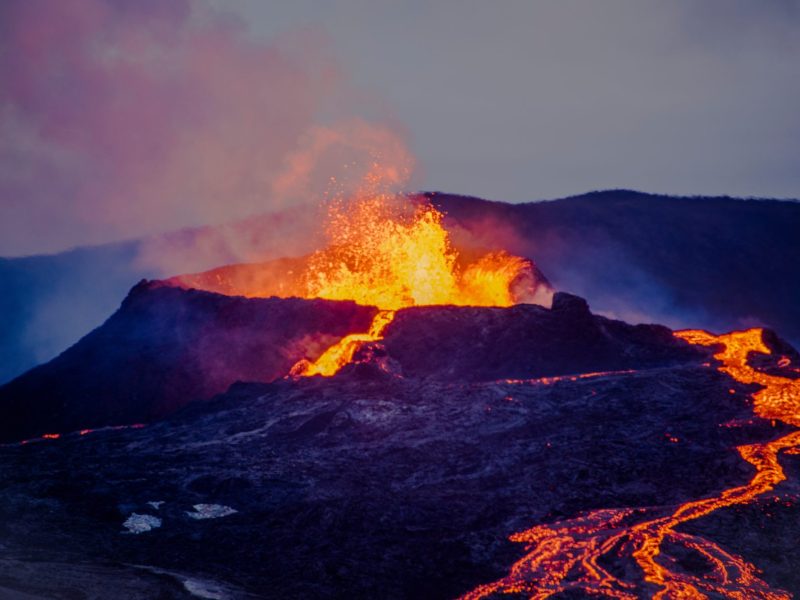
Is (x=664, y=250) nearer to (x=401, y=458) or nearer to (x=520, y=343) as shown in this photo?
(x=520, y=343)

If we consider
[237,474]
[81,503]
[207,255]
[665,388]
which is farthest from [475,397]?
[207,255]

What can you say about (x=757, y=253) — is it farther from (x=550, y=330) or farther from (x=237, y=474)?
(x=237, y=474)

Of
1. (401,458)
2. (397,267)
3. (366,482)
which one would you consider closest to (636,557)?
(366,482)

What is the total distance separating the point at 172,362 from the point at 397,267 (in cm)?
1092

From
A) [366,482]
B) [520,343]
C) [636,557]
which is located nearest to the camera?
[636,557]

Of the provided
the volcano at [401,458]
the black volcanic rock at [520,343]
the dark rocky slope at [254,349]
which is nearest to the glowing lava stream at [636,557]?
the volcano at [401,458]

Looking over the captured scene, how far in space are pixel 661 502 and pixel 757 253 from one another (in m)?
44.8

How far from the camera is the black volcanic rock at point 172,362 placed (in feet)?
86.6

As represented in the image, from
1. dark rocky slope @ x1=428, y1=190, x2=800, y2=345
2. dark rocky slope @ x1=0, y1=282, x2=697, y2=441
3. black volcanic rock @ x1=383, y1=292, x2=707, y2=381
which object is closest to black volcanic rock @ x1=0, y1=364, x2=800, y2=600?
black volcanic rock @ x1=383, y1=292, x2=707, y2=381

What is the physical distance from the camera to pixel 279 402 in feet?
67.7

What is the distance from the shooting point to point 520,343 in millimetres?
23766

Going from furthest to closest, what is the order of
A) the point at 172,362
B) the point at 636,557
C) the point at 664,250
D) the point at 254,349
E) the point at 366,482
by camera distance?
the point at 664,250 < the point at 172,362 < the point at 254,349 < the point at 366,482 < the point at 636,557

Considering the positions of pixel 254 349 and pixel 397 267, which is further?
pixel 397 267

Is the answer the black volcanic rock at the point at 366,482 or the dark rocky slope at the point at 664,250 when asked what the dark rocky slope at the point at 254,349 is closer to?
the black volcanic rock at the point at 366,482
